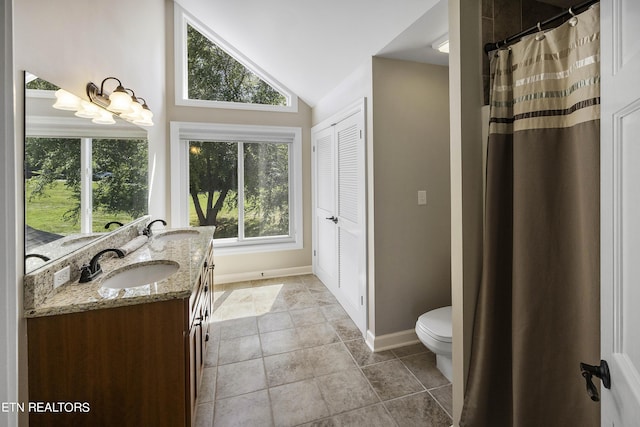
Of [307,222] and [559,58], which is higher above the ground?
[559,58]

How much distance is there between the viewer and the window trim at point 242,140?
11.4ft

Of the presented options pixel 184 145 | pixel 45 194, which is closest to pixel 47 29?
pixel 45 194

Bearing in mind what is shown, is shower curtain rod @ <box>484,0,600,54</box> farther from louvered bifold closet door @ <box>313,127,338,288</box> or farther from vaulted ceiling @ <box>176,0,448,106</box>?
louvered bifold closet door @ <box>313,127,338,288</box>

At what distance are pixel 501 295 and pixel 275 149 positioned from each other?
10.6 ft

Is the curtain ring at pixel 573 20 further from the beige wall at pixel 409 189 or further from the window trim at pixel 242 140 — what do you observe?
the window trim at pixel 242 140

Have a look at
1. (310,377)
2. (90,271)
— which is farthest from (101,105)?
(310,377)

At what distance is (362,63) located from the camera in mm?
2289

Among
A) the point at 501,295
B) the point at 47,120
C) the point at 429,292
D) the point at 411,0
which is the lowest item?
the point at 429,292

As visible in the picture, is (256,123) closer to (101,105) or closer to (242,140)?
(242,140)

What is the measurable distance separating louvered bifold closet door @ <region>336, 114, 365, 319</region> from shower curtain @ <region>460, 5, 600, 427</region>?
115cm

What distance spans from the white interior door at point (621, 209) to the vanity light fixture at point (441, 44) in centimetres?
131

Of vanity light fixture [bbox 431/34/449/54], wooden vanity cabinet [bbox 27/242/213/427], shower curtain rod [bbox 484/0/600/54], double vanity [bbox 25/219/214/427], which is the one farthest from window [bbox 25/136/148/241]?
vanity light fixture [bbox 431/34/449/54]

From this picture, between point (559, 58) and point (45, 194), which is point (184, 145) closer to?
point (45, 194)

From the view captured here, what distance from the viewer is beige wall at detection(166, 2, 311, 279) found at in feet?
11.3
